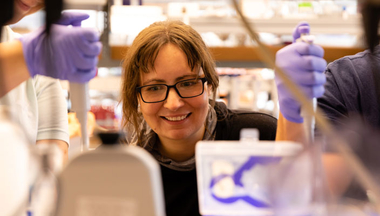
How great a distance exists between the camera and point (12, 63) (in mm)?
670

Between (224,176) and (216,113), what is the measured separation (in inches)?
38.5

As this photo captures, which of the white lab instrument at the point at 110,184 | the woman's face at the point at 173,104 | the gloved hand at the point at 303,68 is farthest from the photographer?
the woman's face at the point at 173,104

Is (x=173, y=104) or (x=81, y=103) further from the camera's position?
(x=173, y=104)

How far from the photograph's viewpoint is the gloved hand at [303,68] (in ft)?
1.90

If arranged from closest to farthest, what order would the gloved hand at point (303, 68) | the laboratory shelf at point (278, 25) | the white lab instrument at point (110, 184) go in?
the white lab instrument at point (110, 184) < the gloved hand at point (303, 68) < the laboratory shelf at point (278, 25)

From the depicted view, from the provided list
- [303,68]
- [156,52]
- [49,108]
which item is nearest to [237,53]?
[156,52]

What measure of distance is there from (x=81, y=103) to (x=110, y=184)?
0.14 metres

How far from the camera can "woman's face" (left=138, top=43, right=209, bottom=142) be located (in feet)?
3.97

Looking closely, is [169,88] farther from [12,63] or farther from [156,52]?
[12,63]

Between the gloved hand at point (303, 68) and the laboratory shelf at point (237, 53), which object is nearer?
the gloved hand at point (303, 68)

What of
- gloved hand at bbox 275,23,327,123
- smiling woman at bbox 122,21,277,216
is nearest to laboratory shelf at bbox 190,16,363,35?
smiling woman at bbox 122,21,277,216

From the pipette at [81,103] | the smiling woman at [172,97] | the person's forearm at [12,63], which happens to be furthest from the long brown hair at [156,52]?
the pipette at [81,103]

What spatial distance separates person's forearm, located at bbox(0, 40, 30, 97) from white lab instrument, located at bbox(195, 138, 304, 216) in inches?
14.6

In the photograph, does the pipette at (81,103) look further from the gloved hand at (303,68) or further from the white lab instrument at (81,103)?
the gloved hand at (303,68)
